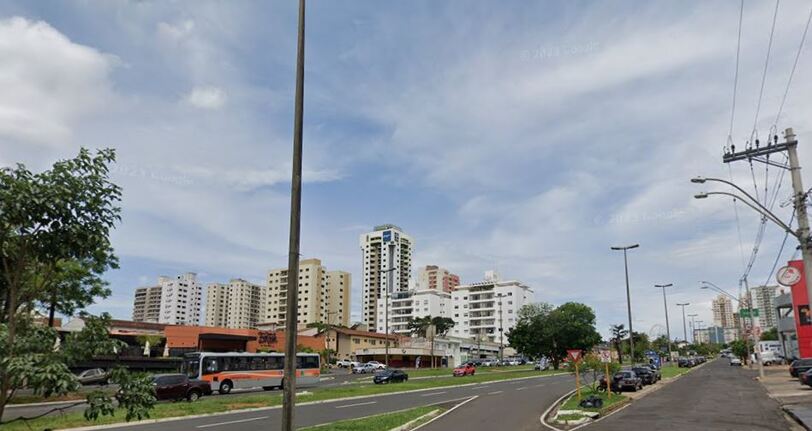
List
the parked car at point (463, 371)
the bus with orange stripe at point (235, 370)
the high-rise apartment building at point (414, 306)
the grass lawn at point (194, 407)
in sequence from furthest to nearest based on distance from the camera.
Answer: the high-rise apartment building at point (414, 306), the parked car at point (463, 371), the bus with orange stripe at point (235, 370), the grass lawn at point (194, 407)

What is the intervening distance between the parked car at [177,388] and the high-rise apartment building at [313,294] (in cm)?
12109

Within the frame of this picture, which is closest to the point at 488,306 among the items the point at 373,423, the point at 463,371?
the point at 463,371

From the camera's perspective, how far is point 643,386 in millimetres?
45188

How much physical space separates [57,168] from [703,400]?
3481cm

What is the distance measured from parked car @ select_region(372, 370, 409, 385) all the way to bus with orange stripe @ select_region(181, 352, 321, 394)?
5.70m

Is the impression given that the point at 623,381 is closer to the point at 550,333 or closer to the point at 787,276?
the point at 787,276

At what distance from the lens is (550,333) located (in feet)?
246

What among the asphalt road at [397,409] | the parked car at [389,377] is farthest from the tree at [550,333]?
the asphalt road at [397,409]

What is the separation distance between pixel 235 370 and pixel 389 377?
1464cm

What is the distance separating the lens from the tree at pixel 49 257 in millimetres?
5852

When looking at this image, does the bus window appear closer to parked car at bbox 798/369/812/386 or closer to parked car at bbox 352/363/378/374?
parked car at bbox 352/363/378/374

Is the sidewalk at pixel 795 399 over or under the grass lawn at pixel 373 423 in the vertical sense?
under

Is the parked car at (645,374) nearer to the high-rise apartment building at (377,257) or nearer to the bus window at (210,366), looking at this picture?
the bus window at (210,366)

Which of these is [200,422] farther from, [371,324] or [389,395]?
[371,324]
